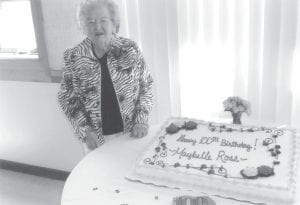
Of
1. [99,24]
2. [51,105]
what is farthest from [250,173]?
[51,105]

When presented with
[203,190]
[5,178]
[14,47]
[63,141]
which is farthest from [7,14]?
[203,190]

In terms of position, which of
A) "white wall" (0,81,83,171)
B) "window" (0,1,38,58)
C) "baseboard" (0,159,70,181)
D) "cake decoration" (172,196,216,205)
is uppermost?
"window" (0,1,38,58)

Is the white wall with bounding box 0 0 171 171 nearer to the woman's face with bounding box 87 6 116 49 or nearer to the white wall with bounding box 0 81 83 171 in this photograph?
the white wall with bounding box 0 81 83 171

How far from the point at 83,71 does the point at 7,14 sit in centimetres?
153

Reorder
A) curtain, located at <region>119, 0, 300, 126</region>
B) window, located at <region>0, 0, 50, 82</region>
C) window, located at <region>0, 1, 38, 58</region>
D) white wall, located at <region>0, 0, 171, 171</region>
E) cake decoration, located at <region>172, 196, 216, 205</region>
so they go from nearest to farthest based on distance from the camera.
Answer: cake decoration, located at <region>172, 196, 216, 205</region> → curtain, located at <region>119, 0, 300, 126</region> → white wall, located at <region>0, 0, 171, 171</region> → window, located at <region>0, 0, 50, 82</region> → window, located at <region>0, 1, 38, 58</region>

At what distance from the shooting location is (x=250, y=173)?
115 cm

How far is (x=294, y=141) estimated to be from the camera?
4.47ft

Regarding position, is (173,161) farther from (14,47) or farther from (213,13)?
(14,47)

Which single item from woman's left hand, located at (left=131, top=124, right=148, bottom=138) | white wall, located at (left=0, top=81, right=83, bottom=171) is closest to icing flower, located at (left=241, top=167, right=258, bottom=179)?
woman's left hand, located at (left=131, top=124, right=148, bottom=138)

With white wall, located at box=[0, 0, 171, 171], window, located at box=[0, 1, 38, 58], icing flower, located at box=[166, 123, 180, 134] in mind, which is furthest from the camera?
window, located at box=[0, 1, 38, 58]

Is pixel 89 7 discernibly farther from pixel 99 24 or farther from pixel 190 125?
pixel 190 125

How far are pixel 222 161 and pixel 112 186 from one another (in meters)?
0.37

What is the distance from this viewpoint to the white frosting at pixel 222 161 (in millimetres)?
1125

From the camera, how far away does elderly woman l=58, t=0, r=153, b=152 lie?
5.41 feet
